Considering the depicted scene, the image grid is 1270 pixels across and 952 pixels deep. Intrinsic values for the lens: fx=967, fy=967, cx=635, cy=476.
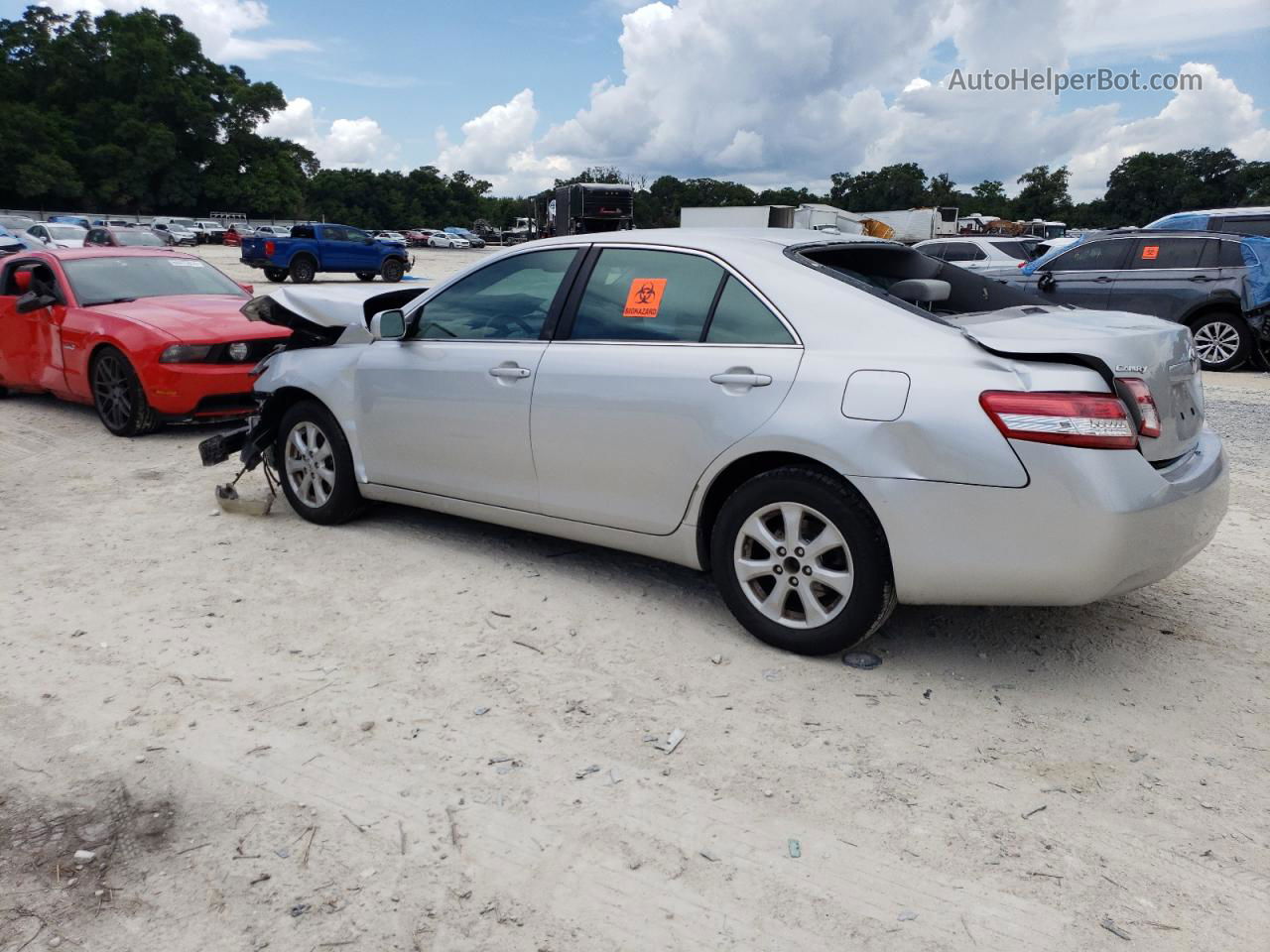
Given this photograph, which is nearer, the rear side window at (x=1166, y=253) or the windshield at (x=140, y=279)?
the windshield at (x=140, y=279)

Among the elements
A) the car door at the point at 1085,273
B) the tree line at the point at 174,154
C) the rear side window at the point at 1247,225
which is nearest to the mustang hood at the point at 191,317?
the car door at the point at 1085,273

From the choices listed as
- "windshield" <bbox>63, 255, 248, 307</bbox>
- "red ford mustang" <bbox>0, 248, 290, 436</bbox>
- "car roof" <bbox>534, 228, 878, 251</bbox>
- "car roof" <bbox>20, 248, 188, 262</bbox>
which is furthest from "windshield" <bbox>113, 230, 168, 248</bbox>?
"car roof" <bbox>534, 228, 878, 251</bbox>

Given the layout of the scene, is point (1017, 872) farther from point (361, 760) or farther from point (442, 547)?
point (442, 547)

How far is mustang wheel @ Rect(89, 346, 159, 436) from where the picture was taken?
7.59 meters

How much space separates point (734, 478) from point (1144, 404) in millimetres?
1436

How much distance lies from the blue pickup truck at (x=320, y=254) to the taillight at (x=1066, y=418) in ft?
92.6

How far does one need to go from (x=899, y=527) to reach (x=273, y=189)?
98616 mm

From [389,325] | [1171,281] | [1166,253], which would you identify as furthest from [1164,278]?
[389,325]

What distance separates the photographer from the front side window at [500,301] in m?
4.42

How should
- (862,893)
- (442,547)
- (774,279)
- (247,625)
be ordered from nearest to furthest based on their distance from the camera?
(862,893) → (774,279) → (247,625) → (442,547)

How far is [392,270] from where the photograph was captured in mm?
31172

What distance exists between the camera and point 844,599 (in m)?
3.45

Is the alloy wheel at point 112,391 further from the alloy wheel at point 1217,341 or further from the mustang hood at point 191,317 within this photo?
the alloy wheel at point 1217,341

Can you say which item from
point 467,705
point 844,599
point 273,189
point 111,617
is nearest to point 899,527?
point 844,599
